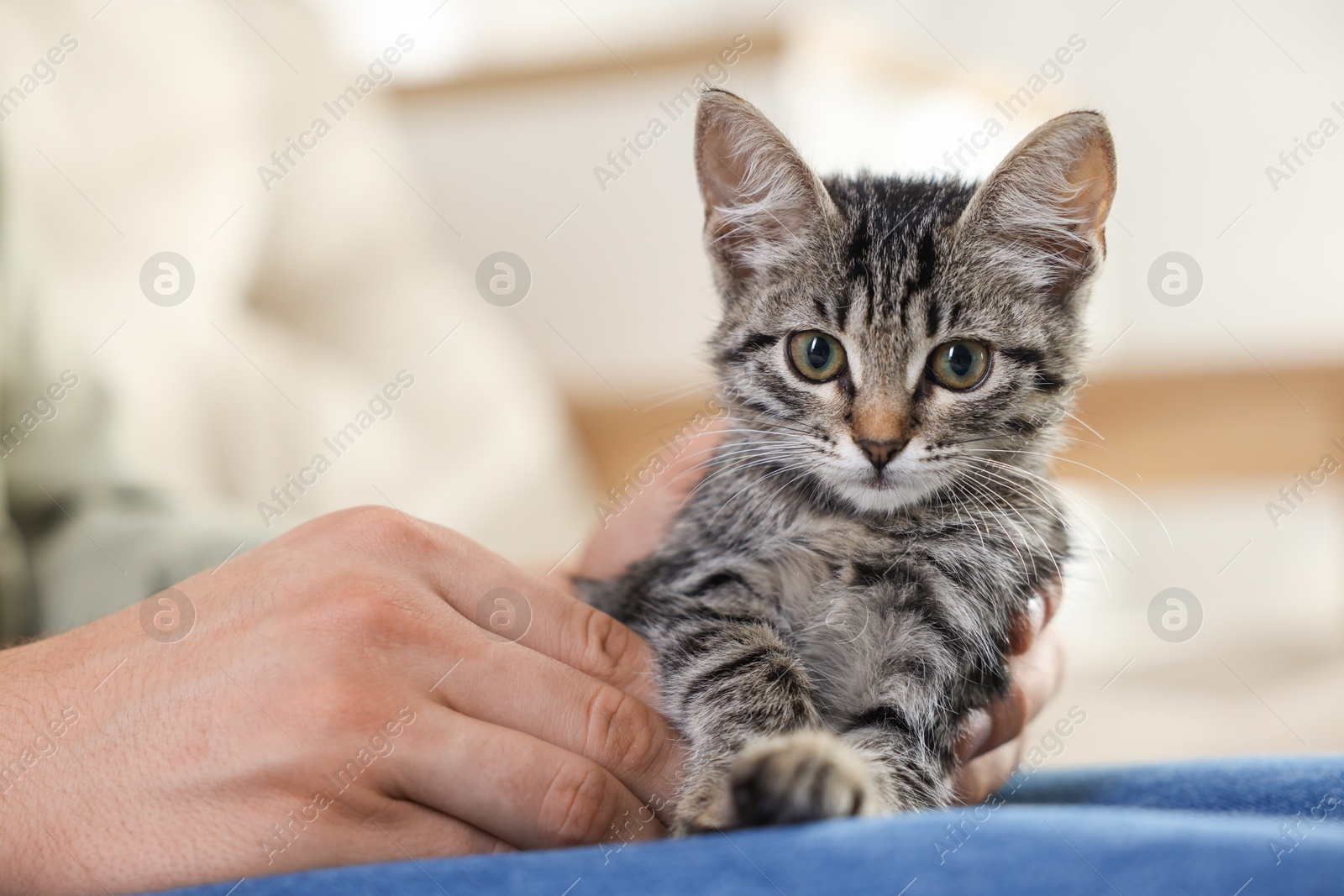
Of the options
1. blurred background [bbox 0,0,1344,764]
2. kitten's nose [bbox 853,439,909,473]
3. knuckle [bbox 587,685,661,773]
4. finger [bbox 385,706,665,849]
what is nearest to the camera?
finger [bbox 385,706,665,849]

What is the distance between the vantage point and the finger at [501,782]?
3.01ft

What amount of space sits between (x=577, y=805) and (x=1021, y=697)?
2.27 ft

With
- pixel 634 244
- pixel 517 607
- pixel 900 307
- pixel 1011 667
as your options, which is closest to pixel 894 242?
pixel 900 307

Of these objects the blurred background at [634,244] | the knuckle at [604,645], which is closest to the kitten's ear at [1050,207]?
the knuckle at [604,645]

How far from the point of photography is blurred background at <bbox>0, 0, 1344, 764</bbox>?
91.4 inches

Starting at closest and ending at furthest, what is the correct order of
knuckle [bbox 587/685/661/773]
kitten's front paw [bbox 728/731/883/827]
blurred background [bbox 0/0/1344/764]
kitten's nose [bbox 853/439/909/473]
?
kitten's front paw [bbox 728/731/883/827], knuckle [bbox 587/685/661/773], kitten's nose [bbox 853/439/909/473], blurred background [bbox 0/0/1344/764]

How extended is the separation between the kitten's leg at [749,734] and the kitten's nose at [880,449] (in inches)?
10.0

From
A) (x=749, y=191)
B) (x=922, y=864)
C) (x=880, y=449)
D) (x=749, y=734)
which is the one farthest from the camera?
(x=749, y=191)

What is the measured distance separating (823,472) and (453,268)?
2.59 metres

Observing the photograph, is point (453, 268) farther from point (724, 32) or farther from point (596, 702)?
point (596, 702)

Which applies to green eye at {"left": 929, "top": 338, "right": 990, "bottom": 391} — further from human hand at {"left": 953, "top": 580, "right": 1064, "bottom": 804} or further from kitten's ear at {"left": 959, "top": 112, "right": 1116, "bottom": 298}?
human hand at {"left": 953, "top": 580, "right": 1064, "bottom": 804}

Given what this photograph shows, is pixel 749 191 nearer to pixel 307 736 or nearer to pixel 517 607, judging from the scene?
pixel 517 607

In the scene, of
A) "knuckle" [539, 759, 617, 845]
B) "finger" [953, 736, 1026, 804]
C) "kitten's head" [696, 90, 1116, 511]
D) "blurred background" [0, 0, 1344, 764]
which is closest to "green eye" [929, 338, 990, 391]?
"kitten's head" [696, 90, 1116, 511]

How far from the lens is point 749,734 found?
1.02 metres
